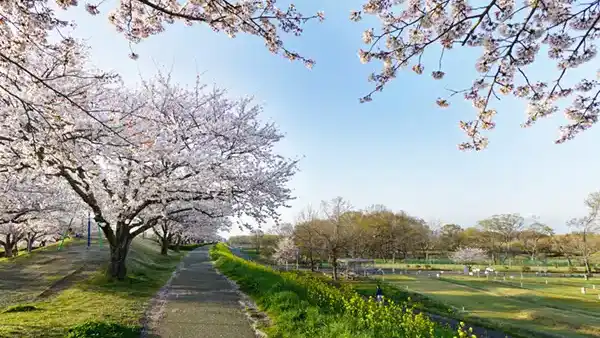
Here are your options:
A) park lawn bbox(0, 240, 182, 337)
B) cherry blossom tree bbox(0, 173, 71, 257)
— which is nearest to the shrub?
park lawn bbox(0, 240, 182, 337)

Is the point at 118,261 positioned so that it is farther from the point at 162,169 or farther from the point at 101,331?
the point at 101,331

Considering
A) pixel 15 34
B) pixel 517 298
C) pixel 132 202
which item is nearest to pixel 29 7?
pixel 15 34

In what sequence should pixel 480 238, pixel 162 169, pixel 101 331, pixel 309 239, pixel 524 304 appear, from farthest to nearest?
pixel 480 238 → pixel 309 239 → pixel 524 304 → pixel 162 169 → pixel 101 331

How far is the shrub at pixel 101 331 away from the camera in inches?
234

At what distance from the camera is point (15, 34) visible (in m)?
5.01

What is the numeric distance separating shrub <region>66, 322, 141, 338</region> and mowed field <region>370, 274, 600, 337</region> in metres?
18.0

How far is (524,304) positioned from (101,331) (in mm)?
29542

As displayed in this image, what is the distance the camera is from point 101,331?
6.11 m

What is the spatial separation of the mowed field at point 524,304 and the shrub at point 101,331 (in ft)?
59.0

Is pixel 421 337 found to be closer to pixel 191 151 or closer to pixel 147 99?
pixel 191 151

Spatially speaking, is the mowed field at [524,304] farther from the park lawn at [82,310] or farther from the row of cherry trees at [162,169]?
the park lawn at [82,310]

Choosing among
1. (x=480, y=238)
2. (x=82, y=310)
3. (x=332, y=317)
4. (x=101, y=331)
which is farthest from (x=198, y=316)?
(x=480, y=238)

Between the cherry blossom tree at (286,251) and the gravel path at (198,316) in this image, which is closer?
the gravel path at (198,316)

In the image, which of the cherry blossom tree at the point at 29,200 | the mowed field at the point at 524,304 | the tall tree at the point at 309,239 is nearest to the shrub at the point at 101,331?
the cherry blossom tree at the point at 29,200
